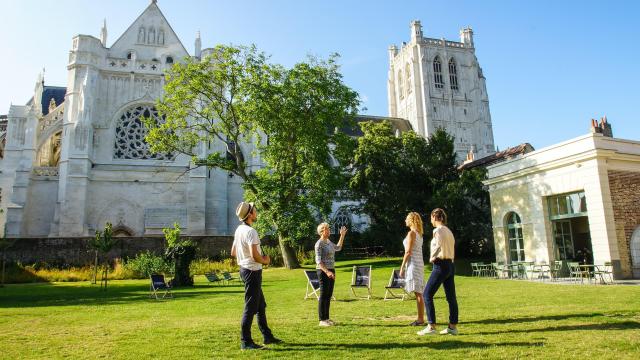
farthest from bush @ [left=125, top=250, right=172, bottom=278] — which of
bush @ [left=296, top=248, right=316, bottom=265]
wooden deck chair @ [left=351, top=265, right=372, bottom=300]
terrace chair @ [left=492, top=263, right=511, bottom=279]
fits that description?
terrace chair @ [left=492, top=263, right=511, bottom=279]

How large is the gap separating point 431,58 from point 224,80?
5091 cm

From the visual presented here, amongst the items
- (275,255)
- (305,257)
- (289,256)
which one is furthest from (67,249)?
(305,257)

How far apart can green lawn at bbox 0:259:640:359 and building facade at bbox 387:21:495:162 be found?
56.7 m

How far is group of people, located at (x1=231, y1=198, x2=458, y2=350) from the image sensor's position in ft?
18.0

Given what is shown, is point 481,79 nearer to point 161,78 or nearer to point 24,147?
point 161,78

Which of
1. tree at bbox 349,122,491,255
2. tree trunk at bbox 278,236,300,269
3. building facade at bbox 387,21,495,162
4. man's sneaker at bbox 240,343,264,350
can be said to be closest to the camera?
man's sneaker at bbox 240,343,264,350

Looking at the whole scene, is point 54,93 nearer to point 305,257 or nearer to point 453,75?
point 305,257

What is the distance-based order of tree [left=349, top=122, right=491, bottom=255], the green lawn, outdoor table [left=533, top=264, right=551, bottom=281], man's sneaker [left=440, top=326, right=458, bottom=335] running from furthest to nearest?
1. tree [left=349, top=122, right=491, bottom=255]
2. outdoor table [left=533, top=264, right=551, bottom=281]
3. man's sneaker [left=440, top=326, right=458, bottom=335]
4. the green lawn

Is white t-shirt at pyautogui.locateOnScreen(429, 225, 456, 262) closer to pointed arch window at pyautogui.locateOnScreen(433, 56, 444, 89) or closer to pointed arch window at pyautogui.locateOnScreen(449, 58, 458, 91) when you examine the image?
pointed arch window at pyautogui.locateOnScreen(433, 56, 444, 89)

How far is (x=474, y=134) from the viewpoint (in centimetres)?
6725

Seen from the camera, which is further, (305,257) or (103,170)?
(103,170)

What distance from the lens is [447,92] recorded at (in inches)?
2633

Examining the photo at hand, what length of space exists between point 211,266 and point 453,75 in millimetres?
55708

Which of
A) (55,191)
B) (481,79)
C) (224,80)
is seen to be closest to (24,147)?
(55,191)
